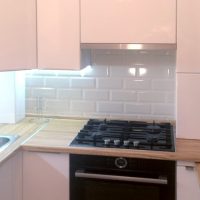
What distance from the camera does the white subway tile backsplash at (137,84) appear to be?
8.00 ft

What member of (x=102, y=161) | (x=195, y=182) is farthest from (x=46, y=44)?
(x=195, y=182)

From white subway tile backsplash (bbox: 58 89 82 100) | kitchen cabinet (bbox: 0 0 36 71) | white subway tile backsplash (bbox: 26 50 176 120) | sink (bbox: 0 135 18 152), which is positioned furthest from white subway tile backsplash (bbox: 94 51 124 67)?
sink (bbox: 0 135 18 152)

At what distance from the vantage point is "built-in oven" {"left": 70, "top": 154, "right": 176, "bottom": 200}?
1.87 m

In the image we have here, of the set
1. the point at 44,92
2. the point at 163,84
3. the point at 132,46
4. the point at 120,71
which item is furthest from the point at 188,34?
the point at 44,92

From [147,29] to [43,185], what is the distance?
3.36ft

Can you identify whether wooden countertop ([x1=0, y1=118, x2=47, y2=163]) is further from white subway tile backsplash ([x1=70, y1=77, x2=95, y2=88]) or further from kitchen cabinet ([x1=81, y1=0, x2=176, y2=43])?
kitchen cabinet ([x1=81, y1=0, x2=176, y2=43])

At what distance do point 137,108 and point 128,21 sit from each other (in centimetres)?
65

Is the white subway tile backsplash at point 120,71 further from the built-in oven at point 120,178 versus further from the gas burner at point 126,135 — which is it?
the built-in oven at point 120,178

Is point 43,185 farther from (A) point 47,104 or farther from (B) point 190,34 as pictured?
(B) point 190,34

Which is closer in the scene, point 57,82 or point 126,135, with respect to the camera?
point 126,135

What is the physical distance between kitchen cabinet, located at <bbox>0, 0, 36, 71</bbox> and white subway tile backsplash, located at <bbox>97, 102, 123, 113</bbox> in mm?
568

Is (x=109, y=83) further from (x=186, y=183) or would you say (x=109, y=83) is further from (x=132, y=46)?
(x=186, y=183)

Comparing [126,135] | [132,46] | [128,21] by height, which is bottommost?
[126,135]

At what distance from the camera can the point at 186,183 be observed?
1855 millimetres
